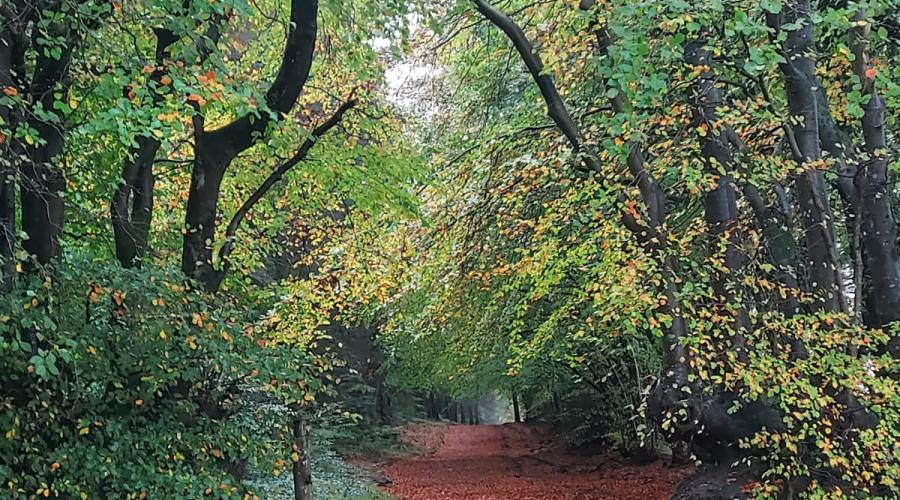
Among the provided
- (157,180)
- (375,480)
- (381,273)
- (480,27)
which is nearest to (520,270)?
(381,273)

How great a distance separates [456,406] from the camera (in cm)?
4062

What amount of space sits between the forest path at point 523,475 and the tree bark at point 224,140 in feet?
28.6

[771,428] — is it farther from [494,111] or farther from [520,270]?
[494,111]

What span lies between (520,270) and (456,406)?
34570 mm

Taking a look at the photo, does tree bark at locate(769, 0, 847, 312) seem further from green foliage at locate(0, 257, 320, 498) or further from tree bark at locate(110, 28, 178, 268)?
tree bark at locate(110, 28, 178, 268)

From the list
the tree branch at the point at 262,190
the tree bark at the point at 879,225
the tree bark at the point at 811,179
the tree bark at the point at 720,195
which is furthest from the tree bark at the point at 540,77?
the tree bark at the point at 879,225

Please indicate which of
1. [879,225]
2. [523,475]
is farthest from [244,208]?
[523,475]

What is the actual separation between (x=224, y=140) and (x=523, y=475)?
1337 centimetres

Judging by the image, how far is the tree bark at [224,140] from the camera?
205 inches

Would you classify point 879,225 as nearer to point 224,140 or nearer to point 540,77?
point 540,77

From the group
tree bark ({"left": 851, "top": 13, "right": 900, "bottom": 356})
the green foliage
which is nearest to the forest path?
tree bark ({"left": 851, "top": 13, "right": 900, "bottom": 356})

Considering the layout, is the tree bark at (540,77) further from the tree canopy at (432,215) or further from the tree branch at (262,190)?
the tree branch at (262,190)

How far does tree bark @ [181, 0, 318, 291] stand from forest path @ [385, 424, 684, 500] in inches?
343

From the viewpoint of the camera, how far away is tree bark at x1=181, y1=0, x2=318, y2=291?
5.21m
